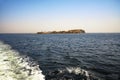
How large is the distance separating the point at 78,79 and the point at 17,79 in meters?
4.36

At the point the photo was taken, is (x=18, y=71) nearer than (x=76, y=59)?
Yes

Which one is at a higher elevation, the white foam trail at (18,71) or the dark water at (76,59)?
the white foam trail at (18,71)

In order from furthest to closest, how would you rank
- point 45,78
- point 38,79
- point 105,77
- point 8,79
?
point 105,77, point 45,78, point 38,79, point 8,79

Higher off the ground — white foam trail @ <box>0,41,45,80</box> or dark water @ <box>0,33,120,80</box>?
white foam trail @ <box>0,41,45,80</box>

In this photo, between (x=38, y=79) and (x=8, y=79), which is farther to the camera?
(x=38, y=79)

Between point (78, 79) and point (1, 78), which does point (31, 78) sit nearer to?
point (1, 78)

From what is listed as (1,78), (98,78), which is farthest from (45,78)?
(98,78)

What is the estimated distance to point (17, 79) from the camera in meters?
8.12

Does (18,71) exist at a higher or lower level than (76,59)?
higher

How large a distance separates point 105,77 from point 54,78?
420 cm

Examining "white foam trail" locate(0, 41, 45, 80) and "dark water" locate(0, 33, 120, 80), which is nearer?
"white foam trail" locate(0, 41, 45, 80)

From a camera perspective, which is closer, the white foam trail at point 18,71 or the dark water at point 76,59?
the white foam trail at point 18,71

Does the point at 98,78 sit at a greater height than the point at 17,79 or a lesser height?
lesser

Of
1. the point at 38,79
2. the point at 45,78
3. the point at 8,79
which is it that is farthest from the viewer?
the point at 45,78
